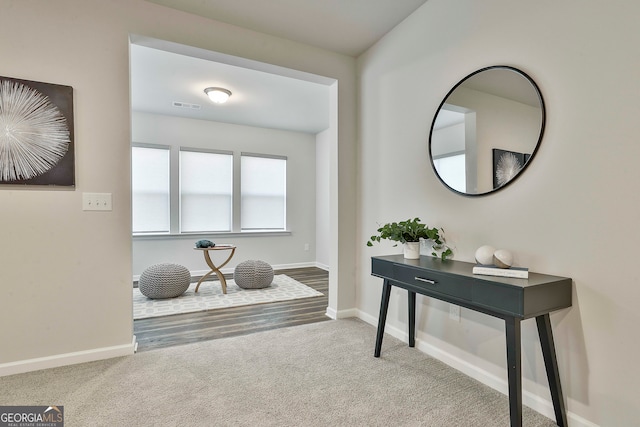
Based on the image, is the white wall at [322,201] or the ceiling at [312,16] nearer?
the ceiling at [312,16]

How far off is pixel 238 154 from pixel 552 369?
523 cm

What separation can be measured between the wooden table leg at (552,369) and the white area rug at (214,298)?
9.21 ft

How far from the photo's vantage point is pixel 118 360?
2242 millimetres

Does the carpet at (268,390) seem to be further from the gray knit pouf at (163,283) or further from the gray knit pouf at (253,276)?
the gray knit pouf at (253,276)

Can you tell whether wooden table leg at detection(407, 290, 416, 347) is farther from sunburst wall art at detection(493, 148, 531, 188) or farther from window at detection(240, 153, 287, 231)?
window at detection(240, 153, 287, 231)

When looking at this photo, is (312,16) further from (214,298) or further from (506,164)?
(214,298)

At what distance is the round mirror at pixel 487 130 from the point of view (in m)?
1.74

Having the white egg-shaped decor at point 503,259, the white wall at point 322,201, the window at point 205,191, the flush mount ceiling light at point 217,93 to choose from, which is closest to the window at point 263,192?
the window at point 205,191

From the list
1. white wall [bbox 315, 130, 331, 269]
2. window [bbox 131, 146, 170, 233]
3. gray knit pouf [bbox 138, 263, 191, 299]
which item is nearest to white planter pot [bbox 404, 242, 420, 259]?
gray knit pouf [bbox 138, 263, 191, 299]

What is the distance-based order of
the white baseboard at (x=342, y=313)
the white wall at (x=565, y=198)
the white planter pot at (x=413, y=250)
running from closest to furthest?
the white wall at (x=565, y=198) → the white planter pot at (x=413, y=250) → the white baseboard at (x=342, y=313)

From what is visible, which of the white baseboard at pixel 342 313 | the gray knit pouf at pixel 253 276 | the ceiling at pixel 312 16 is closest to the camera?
the ceiling at pixel 312 16

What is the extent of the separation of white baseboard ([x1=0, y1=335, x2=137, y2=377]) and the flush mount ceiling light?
2.93m

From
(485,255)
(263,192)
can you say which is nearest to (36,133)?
(485,255)

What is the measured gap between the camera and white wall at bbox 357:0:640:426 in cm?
138
